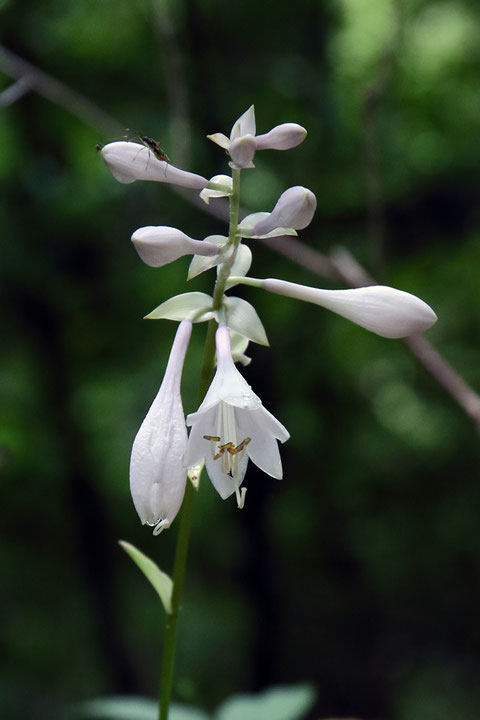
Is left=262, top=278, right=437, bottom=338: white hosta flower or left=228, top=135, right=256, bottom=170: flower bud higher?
left=228, top=135, right=256, bottom=170: flower bud

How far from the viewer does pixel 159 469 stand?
128 centimetres

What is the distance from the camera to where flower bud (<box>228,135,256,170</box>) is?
1.32m

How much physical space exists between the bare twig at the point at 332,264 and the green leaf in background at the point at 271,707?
3.66 ft

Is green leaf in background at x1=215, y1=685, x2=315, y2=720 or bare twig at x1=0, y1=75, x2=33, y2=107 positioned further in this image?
bare twig at x1=0, y1=75, x2=33, y2=107

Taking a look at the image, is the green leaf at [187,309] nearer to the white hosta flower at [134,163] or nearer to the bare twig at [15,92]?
the white hosta flower at [134,163]

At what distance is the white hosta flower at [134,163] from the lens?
1.37 m

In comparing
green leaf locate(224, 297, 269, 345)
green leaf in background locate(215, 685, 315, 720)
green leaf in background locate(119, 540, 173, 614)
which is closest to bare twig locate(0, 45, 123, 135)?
green leaf locate(224, 297, 269, 345)

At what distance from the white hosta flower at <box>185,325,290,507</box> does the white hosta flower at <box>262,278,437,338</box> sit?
19 centimetres

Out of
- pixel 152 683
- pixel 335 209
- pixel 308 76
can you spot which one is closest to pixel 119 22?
pixel 308 76

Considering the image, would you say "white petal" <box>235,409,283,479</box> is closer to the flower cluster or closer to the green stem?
the flower cluster

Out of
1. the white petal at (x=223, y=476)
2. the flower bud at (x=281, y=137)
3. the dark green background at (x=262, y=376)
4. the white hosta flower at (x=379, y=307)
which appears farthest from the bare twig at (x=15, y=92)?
the dark green background at (x=262, y=376)

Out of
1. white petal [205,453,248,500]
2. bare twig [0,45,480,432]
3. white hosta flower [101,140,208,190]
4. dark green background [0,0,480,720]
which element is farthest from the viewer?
dark green background [0,0,480,720]

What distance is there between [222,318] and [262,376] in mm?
6545

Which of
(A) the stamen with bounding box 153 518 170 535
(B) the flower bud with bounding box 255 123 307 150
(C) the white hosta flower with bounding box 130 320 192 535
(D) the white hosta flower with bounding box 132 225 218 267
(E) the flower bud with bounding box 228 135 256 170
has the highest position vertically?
(B) the flower bud with bounding box 255 123 307 150
